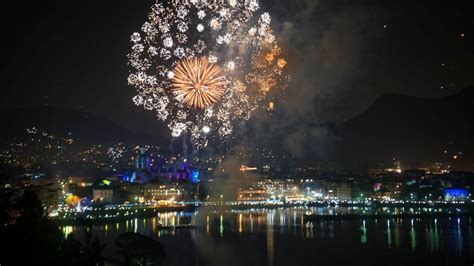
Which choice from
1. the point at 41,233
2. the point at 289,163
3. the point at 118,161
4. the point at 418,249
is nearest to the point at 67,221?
the point at 418,249

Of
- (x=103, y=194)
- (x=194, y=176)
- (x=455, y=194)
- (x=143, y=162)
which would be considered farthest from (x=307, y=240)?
(x=143, y=162)

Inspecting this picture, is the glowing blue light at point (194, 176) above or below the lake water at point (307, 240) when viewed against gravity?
above

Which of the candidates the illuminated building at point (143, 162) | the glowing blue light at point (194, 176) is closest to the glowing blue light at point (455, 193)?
the glowing blue light at point (194, 176)

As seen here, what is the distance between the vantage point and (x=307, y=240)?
16.7 metres

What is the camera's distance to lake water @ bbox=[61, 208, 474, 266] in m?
13.2

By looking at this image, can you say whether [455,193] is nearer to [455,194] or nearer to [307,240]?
[455,194]

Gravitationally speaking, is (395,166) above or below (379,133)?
below

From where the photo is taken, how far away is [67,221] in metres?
20.6

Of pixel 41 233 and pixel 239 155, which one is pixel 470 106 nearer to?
pixel 239 155

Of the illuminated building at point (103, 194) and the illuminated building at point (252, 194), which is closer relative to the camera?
the illuminated building at point (103, 194)

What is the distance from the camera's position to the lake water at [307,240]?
13234 mm

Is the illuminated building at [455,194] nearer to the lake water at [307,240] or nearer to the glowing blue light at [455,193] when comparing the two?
the glowing blue light at [455,193]

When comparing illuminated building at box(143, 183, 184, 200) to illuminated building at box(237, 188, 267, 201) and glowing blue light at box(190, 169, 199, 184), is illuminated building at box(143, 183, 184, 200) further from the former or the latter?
illuminated building at box(237, 188, 267, 201)

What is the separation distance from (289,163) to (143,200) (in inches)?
1242
